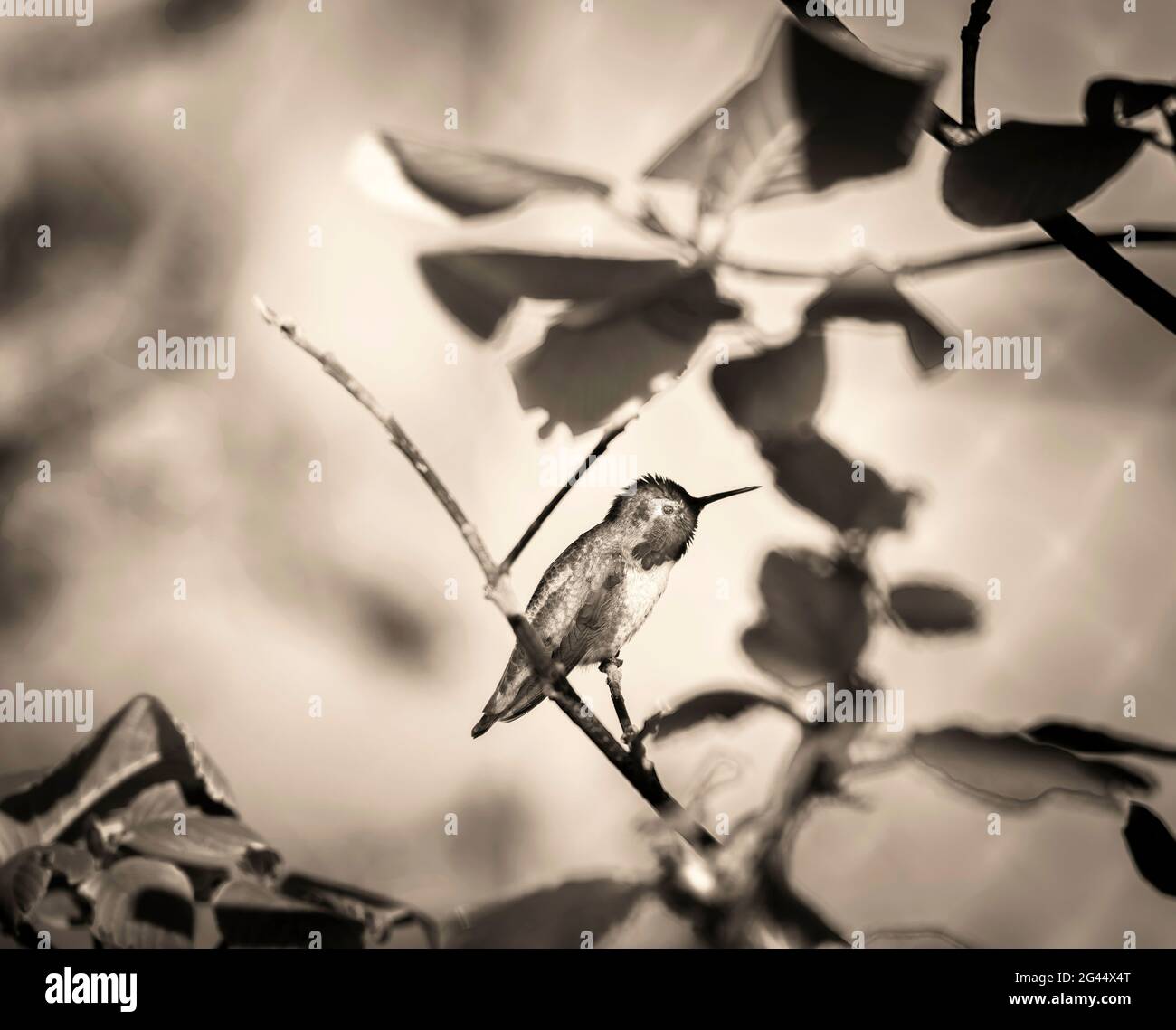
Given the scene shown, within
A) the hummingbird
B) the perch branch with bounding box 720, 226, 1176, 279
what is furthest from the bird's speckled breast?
the perch branch with bounding box 720, 226, 1176, 279

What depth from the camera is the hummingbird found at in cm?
48

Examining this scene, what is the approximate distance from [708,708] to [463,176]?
236 mm

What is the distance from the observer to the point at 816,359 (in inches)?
12.8

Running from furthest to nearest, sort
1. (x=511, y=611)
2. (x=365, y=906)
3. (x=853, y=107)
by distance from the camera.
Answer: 1. (x=365, y=906)
2. (x=511, y=611)
3. (x=853, y=107)

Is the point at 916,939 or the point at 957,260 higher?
the point at 957,260

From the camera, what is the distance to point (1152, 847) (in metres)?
0.39

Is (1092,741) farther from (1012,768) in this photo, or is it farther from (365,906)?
(365,906)

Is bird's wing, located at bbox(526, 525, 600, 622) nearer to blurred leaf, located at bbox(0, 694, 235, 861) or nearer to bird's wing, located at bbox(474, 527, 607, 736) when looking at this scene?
bird's wing, located at bbox(474, 527, 607, 736)

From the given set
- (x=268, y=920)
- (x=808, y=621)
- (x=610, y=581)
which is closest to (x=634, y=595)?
(x=610, y=581)

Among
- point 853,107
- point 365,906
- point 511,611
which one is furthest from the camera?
point 365,906

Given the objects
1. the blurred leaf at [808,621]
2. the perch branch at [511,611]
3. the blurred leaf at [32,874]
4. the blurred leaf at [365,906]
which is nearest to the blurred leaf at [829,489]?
the blurred leaf at [808,621]
